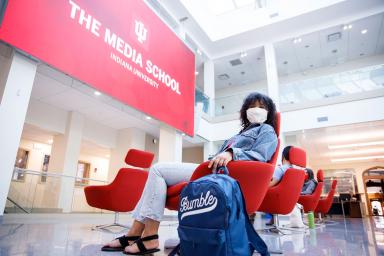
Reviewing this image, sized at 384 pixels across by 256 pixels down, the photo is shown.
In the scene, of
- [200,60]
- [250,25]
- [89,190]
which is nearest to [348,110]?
[250,25]

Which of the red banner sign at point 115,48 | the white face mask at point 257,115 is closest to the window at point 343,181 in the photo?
the red banner sign at point 115,48

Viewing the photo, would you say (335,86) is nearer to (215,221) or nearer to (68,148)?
(68,148)

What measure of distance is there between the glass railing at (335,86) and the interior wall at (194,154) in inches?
191

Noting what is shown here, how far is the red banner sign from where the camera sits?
376 cm

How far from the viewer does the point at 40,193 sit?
5668mm

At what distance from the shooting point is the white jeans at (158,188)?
149 cm

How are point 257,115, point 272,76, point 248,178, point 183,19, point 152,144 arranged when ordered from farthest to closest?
point 152,144
point 272,76
point 183,19
point 257,115
point 248,178

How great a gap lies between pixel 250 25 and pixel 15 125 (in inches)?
333

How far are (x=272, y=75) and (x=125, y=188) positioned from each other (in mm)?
7920

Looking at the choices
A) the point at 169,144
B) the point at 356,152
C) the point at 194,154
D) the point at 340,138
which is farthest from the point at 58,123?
the point at 356,152

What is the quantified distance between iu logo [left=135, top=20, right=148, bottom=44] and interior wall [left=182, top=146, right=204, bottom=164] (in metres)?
7.32

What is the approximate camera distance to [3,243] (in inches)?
68.7

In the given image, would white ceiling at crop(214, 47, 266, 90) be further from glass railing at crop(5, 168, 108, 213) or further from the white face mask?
the white face mask

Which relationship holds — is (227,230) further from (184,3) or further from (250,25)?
(250,25)
